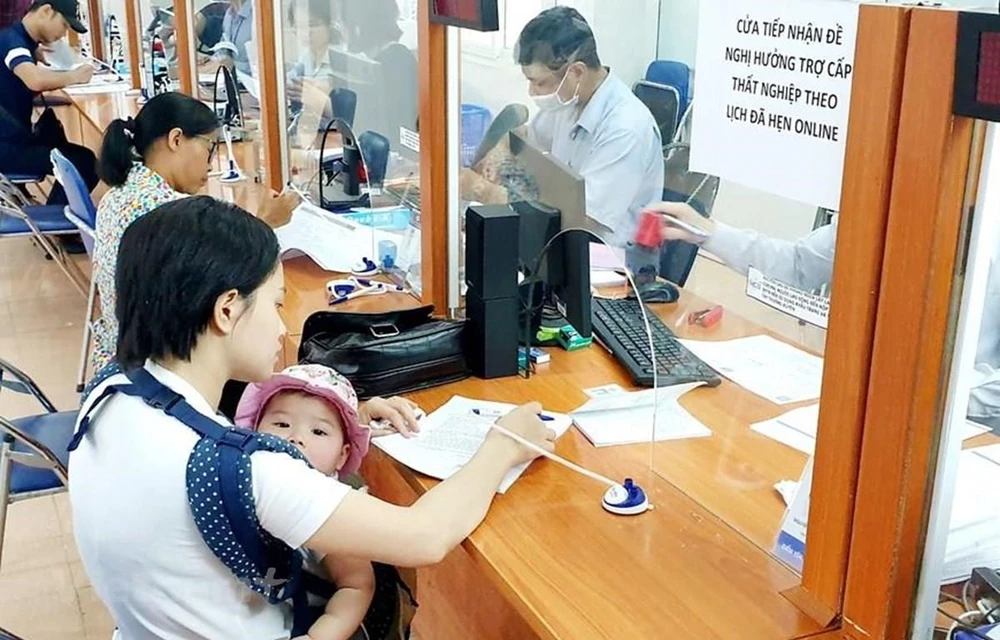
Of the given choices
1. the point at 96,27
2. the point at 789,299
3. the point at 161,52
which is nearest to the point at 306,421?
the point at 789,299

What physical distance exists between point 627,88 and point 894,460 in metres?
1.71

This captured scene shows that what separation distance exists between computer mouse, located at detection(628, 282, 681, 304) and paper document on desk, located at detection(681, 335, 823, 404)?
0.10m

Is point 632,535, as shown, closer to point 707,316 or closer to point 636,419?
point 636,419

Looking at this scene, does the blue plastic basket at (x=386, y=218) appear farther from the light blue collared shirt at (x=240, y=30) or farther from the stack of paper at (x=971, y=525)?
the stack of paper at (x=971, y=525)

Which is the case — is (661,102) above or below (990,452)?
above

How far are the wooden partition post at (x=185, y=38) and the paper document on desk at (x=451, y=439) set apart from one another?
2773 mm

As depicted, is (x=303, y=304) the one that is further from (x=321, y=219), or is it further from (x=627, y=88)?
(x=627, y=88)

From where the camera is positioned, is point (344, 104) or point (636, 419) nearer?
point (636, 419)

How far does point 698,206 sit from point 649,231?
31cm

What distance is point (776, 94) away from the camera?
3.72 feet

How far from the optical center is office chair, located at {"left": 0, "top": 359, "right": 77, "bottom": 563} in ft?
6.21

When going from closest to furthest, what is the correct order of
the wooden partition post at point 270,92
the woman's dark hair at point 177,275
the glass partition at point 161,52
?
the woman's dark hair at point 177,275
the wooden partition post at point 270,92
the glass partition at point 161,52

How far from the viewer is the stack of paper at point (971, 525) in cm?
107

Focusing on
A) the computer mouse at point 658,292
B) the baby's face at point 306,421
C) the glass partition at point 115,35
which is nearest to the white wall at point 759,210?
the computer mouse at point 658,292
